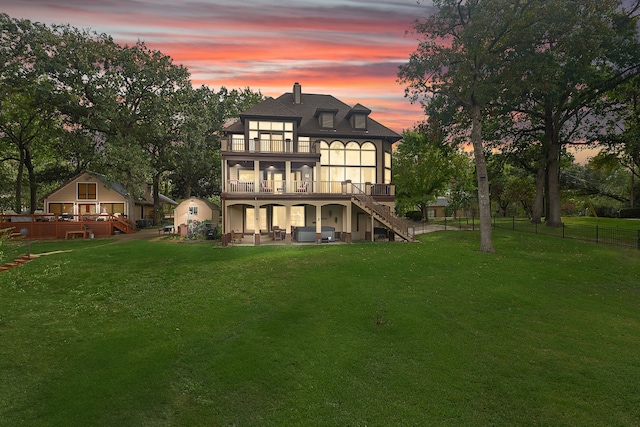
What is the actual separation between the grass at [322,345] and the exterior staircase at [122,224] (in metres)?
17.2

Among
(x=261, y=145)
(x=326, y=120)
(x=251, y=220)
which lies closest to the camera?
(x=261, y=145)

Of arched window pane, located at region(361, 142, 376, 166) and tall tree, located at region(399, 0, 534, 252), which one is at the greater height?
tall tree, located at region(399, 0, 534, 252)

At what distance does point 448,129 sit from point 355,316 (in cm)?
2480

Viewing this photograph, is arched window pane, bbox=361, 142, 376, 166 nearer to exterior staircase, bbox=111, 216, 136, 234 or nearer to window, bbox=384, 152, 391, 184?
window, bbox=384, 152, 391, 184

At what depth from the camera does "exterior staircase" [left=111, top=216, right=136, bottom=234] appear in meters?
32.0

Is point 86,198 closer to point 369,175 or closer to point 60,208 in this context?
point 60,208

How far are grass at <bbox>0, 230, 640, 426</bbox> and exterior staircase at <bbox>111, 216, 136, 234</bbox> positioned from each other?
1722 centimetres

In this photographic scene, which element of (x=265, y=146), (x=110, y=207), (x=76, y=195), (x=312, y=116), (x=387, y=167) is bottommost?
(x=110, y=207)

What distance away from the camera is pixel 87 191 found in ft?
122

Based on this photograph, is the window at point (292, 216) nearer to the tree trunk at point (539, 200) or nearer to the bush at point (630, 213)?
the tree trunk at point (539, 200)

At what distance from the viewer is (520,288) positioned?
12914 mm

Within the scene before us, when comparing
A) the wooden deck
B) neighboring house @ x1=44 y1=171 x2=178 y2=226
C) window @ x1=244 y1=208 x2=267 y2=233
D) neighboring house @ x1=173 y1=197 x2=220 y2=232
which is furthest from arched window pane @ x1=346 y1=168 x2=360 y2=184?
neighboring house @ x1=44 y1=171 x2=178 y2=226

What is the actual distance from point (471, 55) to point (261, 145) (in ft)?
55.7

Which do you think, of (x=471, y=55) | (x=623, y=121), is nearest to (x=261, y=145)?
(x=471, y=55)
